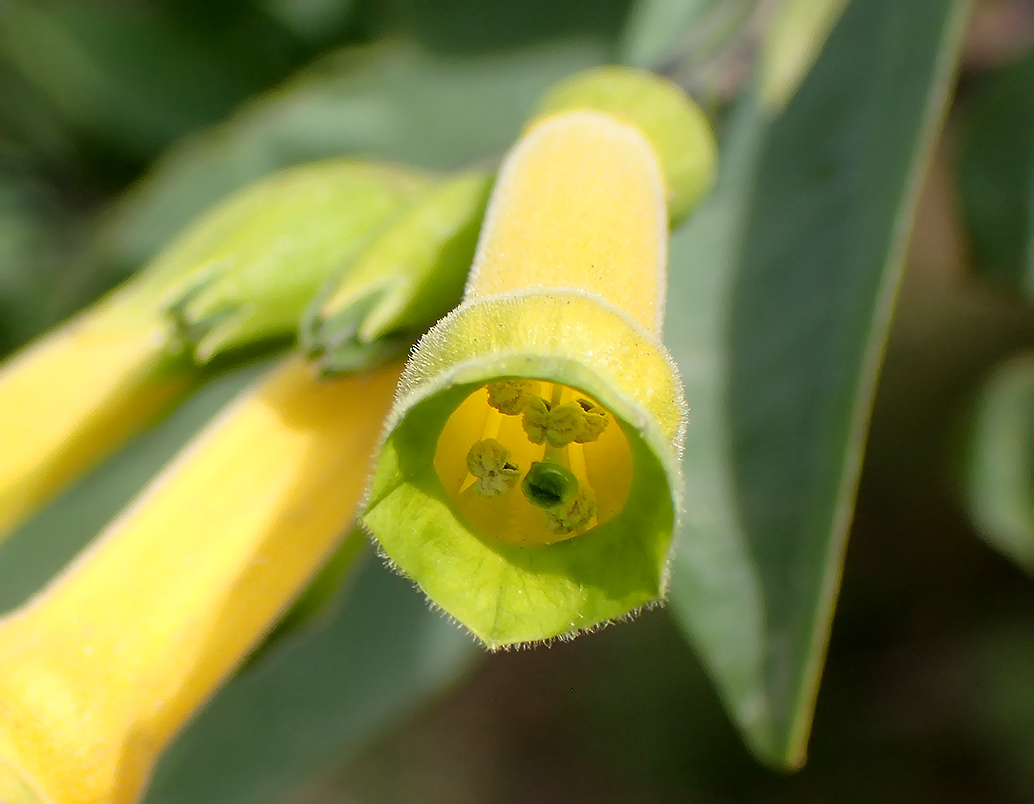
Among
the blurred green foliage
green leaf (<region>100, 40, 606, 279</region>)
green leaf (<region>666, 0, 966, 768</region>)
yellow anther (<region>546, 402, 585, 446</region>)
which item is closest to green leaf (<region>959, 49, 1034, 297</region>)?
the blurred green foliage

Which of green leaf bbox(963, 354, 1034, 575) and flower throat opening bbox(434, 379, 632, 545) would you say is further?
green leaf bbox(963, 354, 1034, 575)

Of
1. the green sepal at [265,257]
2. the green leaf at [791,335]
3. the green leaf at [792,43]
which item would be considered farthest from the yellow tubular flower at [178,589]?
the green leaf at [792,43]

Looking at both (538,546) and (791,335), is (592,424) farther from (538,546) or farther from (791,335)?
(791,335)

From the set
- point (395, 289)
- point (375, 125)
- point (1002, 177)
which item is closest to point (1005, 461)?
point (1002, 177)

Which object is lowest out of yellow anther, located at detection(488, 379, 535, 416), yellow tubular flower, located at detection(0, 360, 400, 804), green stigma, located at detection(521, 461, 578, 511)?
yellow tubular flower, located at detection(0, 360, 400, 804)

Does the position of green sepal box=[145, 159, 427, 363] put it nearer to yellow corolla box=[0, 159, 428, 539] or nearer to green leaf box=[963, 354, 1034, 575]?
yellow corolla box=[0, 159, 428, 539]

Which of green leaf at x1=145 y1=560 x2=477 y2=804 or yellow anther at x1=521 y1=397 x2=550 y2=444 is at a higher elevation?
yellow anther at x1=521 y1=397 x2=550 y2=444

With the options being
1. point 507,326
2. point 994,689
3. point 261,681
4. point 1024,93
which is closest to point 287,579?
point 507,326
